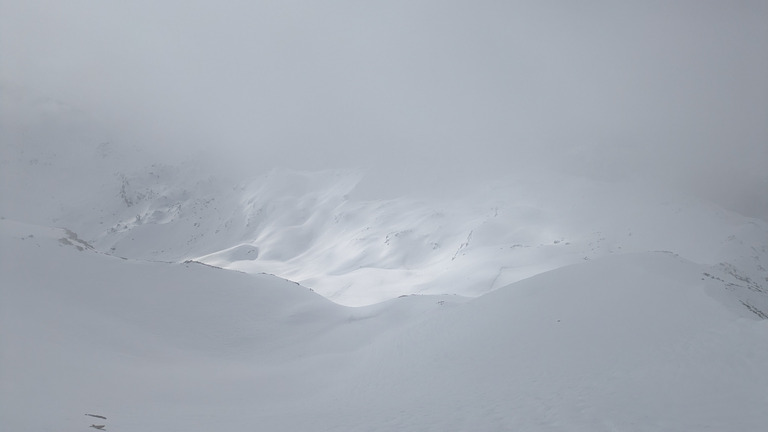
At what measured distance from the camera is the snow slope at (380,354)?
444 inches

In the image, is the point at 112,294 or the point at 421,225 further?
the point at 421,225

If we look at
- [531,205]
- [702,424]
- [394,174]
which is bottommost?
[702,424]

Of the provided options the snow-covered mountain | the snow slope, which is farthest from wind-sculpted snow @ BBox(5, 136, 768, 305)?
the snow slope

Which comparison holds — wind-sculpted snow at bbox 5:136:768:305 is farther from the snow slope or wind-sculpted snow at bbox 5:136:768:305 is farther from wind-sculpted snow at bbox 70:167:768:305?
the snow slope

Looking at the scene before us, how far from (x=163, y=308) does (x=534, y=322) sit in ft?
68.1

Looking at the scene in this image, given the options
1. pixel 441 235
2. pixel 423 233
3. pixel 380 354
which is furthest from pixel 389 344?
pixel 423 233

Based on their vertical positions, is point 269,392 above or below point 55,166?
below

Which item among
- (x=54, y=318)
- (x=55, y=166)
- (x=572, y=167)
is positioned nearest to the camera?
(x=54, y=318)

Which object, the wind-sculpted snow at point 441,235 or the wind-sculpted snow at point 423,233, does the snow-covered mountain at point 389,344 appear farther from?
the wind-sculpted snow at point 423,233

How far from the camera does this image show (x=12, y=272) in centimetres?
2236

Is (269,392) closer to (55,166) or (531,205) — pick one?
(531,205)

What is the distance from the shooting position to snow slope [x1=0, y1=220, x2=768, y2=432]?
37.0 feet

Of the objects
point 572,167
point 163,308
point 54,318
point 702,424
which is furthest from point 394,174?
point 702,424

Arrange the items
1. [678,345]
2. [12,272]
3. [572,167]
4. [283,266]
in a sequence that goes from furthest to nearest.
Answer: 1. [572,167]
2. [283,266]
3. [12,272]
4. [678,345]
